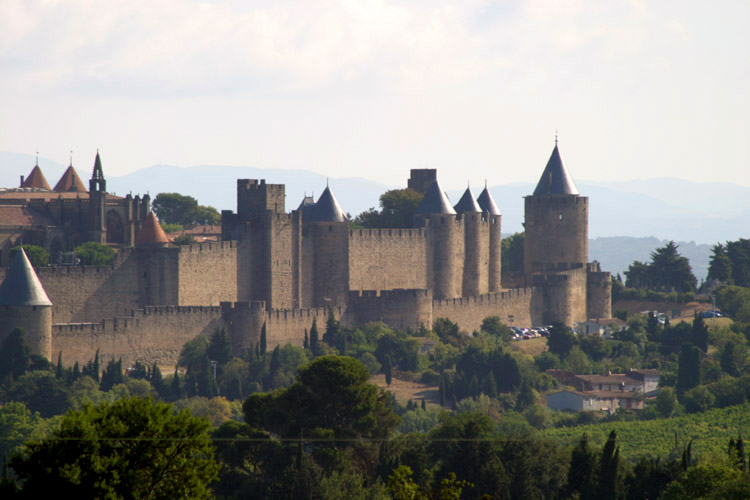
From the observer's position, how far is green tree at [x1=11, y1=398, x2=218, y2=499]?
26703 millimetres

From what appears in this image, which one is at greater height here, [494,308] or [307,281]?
[307,281]

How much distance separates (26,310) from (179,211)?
141 feet

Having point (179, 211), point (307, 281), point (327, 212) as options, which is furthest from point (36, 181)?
point (307, 281)

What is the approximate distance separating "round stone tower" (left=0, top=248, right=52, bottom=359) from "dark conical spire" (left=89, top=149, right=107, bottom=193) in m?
14.7

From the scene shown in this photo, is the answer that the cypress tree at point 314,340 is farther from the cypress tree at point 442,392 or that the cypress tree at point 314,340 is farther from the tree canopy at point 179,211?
the tree canopy at point 179,211

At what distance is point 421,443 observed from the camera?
40.1 m

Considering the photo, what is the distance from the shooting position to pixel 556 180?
73438 mm

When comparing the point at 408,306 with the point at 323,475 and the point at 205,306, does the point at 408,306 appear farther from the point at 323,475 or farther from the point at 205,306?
the point at 323,475

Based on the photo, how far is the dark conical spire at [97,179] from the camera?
229 feet

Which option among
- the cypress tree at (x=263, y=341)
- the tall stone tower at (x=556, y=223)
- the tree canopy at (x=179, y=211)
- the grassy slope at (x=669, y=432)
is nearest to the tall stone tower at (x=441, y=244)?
the tall stone tower at (x=556, y=223)

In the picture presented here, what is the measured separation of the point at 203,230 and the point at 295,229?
1982 centimetres

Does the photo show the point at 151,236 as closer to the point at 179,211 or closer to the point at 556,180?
the point at 556,180

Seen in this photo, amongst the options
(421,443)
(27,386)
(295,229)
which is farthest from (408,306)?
(421,443)

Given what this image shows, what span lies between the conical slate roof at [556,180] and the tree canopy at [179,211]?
90.1ft
